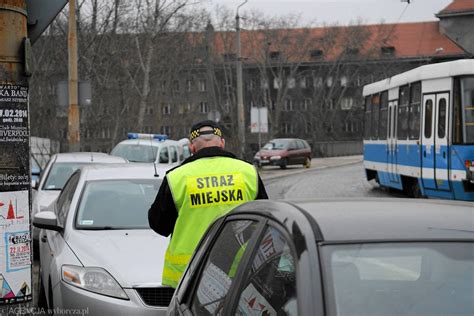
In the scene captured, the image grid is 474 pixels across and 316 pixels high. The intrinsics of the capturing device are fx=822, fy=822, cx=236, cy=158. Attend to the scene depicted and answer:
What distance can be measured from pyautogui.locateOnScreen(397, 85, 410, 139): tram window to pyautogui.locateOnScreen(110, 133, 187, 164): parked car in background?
6.73 metres

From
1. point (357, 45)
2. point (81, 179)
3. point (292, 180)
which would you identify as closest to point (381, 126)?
point (292, 180)

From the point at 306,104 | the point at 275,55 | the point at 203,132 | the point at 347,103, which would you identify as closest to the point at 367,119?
the point at 203,132

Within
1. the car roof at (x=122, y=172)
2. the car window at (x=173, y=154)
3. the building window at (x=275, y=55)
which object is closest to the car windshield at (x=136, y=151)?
the car window at (x=173, y=154)

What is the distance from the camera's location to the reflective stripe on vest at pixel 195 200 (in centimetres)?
507

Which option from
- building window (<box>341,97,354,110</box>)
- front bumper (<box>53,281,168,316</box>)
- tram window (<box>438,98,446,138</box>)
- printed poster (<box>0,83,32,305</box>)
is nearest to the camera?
printed poster (<box>0,83,32,305</box>)

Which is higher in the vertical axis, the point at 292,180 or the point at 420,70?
the point at 420,70

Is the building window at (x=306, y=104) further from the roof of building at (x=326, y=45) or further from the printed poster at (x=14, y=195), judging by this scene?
the printed poster at (x=14, y=195)

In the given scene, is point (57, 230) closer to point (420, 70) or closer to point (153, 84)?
point (420, 70)

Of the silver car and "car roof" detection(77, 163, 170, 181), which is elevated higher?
"car roof" detection(77, 163, 170, 181)

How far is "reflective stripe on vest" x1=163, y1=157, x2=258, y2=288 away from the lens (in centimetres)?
507

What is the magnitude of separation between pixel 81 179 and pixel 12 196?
2.85m

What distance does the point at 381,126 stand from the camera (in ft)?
78.1

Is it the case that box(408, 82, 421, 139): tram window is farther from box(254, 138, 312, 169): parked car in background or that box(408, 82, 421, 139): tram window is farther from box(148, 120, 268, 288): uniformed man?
box(254, 138, 312, 169): parked car in background

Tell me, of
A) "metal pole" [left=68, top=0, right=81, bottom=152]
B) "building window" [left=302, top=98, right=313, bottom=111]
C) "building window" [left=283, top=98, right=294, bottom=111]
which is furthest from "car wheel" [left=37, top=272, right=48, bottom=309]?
"building window" [left=283, top=98, right=294, bottom=111]
